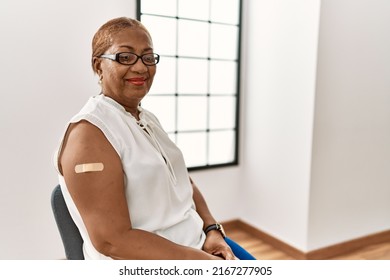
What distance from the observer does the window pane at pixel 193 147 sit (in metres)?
2.51

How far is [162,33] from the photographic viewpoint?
229 cm

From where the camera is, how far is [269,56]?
2406 millimetres

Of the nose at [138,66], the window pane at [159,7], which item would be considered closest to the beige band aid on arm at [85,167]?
the nose at [138,66]

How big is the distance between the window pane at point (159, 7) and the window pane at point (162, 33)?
0.04m

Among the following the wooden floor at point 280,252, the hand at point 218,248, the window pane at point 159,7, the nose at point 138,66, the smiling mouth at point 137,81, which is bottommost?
the wooden floor at point 280,252

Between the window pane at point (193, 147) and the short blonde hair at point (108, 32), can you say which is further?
the window pane at point (193, 147)

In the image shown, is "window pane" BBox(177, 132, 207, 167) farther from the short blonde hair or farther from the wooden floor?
the short blonde hair

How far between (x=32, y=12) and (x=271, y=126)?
1603 mm

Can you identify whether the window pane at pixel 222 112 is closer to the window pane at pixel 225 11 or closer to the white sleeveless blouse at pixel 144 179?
the window pane at pixel 225 11

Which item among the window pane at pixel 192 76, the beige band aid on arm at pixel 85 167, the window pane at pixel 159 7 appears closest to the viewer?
the beige band aid on arm at pixel 85 167

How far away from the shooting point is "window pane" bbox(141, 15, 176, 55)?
2.24 metres

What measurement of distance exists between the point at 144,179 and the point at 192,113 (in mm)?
1652

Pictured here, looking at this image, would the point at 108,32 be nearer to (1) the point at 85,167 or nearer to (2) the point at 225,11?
(1) the point at 85,167

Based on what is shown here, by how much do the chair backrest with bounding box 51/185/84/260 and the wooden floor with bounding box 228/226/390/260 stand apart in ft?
5.08
